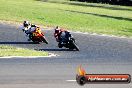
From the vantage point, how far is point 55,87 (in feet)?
43.0

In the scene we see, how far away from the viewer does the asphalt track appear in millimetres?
13812

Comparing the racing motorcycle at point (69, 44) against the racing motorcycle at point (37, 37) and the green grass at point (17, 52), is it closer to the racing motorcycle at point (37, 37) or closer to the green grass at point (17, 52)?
the racing motorcycle at point (37, 37)

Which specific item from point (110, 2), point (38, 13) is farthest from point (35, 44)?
point (110, 2)

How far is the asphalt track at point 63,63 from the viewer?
1381 cm

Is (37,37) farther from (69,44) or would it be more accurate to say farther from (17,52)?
(17,52)

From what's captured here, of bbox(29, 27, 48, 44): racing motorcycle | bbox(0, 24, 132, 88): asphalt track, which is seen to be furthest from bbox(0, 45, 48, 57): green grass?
bbox(29, 27, 48, 44): racing motorcycle

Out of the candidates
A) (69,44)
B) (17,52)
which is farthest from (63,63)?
(69,44)

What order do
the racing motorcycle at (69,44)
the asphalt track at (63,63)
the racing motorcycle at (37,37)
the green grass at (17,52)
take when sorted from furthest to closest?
the racing motorcycle at (37,37) → the racing motorcycle at (69,44) → the green grass at (17,52) → the asphalt track at (63,63)

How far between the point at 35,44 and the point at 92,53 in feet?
12.7

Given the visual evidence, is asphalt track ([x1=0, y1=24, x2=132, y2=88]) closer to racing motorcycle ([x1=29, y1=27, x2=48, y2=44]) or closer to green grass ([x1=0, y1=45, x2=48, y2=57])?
racing motorcycle ([x1=29, y1=27, x2=48, y2=44])

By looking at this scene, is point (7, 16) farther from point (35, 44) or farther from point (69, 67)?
point (69, 67)

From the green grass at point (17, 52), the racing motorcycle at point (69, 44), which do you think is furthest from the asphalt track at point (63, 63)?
the green grass at point (17, 52)

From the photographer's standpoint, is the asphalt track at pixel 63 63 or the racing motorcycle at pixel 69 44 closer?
the asphalt track at pixel 63 63

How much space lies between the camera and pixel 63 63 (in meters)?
17.8
